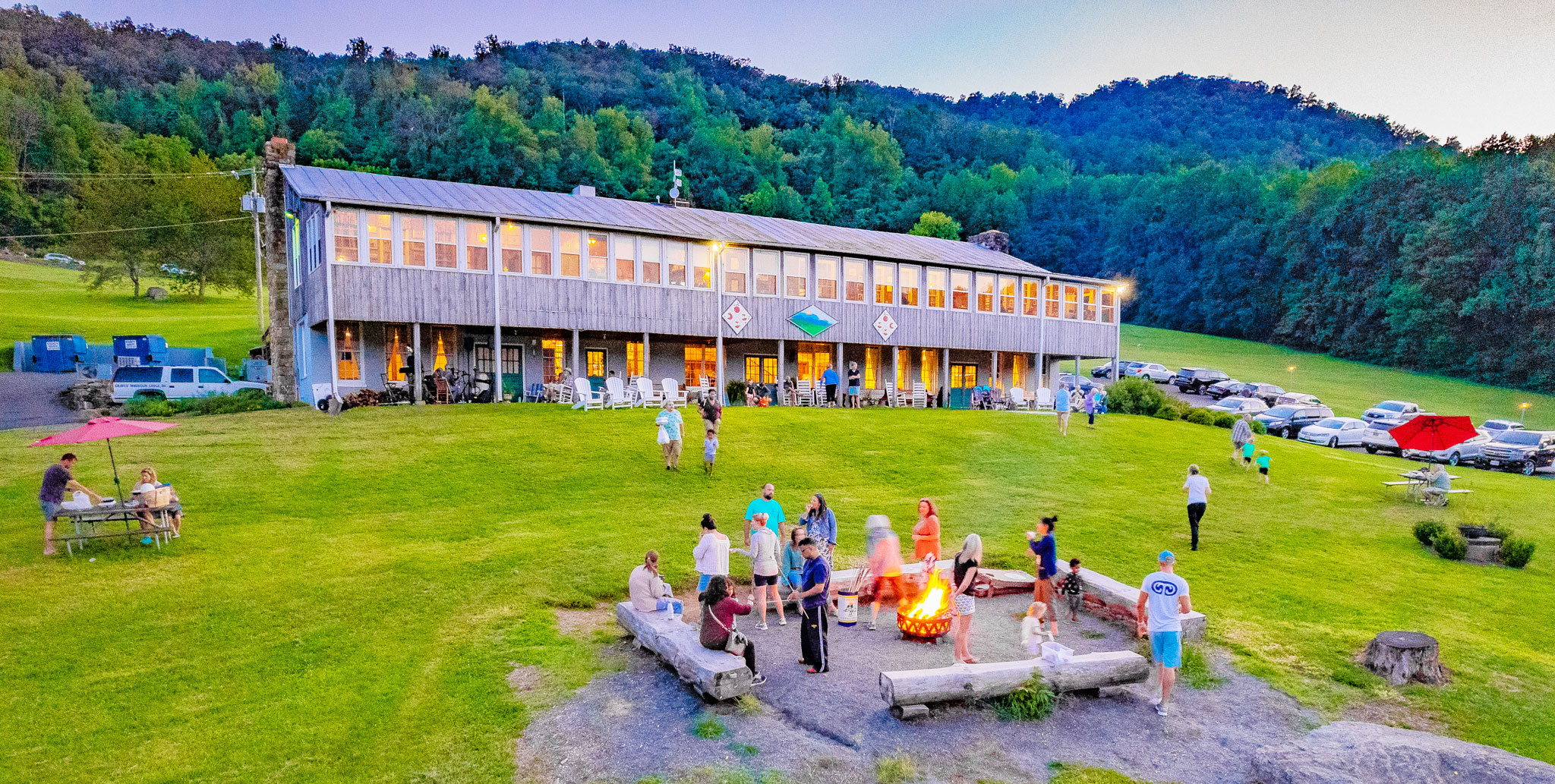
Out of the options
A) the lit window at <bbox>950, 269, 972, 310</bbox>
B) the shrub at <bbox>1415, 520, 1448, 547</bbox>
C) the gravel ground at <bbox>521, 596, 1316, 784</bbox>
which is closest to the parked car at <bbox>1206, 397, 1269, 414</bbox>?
the lit window at <bbox>950, 269, 972, 310</bbox>

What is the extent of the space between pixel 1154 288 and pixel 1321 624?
87.9 metres

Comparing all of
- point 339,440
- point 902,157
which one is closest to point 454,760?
point 339,440

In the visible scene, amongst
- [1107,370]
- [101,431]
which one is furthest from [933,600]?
[1107,370]

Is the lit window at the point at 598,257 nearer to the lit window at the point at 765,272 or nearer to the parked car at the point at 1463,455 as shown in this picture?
the lit window at the point at 765,272

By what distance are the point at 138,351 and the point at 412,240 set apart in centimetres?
2131

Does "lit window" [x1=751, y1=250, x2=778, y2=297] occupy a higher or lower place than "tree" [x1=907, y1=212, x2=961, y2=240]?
lower

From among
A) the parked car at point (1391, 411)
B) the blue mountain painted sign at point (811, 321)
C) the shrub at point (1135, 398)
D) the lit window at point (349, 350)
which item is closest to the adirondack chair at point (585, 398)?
the lit window at point (349, 350)

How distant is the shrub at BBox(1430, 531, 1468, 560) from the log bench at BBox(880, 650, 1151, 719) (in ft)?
34.7

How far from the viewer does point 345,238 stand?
76.8 feet

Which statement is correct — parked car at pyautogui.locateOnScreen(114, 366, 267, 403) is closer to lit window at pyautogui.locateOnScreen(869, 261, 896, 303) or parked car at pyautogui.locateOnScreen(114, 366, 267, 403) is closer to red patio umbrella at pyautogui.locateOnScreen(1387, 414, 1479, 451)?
lit window at pyautogui.locateOnScreen(869, 261, 896, 303)

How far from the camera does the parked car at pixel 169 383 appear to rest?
2781cm

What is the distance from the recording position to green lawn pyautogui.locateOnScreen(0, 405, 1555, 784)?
7637 millimetres

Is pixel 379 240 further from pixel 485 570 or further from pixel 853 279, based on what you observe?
pixel 853 279

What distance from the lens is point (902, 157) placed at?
108188mm
